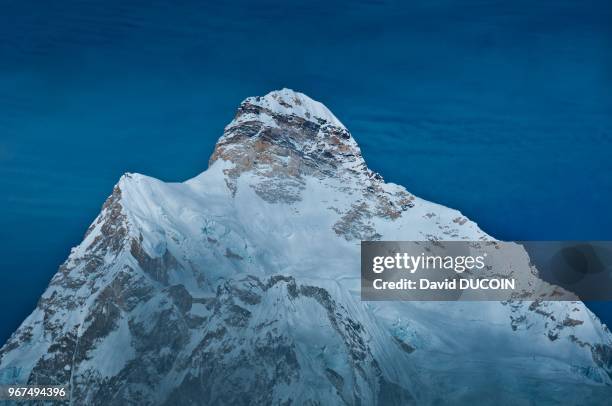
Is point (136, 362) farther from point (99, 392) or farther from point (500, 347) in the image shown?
Result: point (500, 347)

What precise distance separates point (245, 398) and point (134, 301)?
2142cm

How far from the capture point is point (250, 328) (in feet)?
554

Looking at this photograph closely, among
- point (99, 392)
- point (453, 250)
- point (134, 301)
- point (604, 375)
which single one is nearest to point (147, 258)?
point (134, 301)

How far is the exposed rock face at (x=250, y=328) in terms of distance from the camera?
532 ft

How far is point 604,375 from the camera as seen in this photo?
183250mm

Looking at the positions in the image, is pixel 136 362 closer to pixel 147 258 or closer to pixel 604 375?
pixel 147 258

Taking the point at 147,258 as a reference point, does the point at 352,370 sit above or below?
below

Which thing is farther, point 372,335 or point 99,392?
point 372,335

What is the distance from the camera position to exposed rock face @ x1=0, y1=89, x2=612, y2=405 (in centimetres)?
16212

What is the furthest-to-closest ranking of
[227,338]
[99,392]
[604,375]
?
1. [604,375]
2. [227,338]
3. [99,392]

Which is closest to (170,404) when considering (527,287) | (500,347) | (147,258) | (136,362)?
(136,362)

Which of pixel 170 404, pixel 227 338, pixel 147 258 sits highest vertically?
pixel 147 258

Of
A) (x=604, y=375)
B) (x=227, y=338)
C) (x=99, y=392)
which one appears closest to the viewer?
(x=99, y=392)

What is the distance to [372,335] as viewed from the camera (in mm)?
176375
